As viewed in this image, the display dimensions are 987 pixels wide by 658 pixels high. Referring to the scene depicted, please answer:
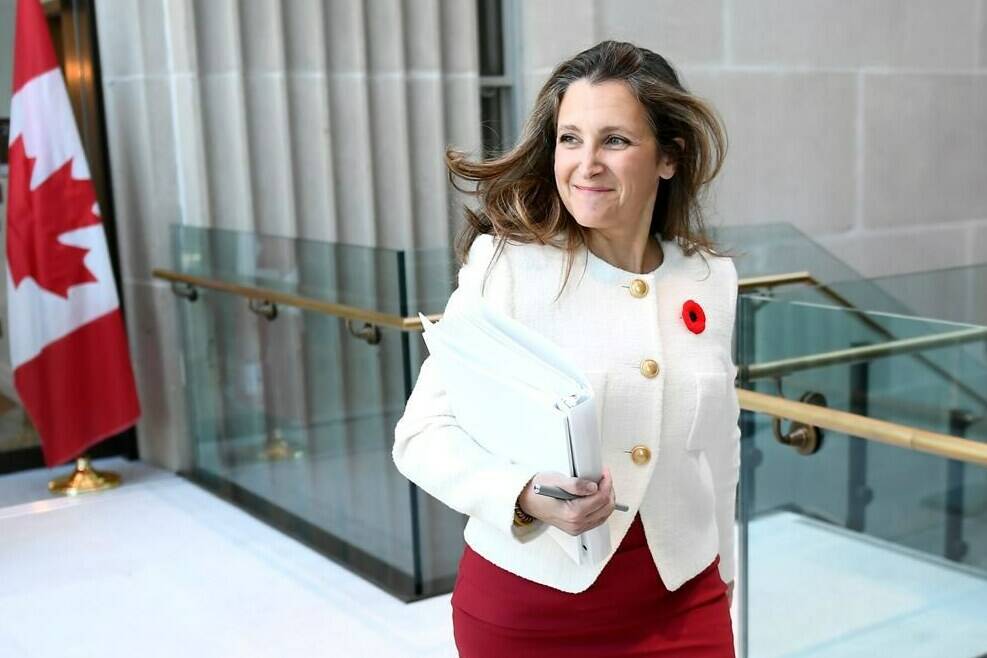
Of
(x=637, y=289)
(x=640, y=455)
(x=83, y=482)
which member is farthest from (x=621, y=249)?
(x=83, y=482)

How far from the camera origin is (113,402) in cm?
544

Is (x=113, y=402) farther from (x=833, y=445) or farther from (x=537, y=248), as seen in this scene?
(x=537, y=248)

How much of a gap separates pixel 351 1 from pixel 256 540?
2.48 meters

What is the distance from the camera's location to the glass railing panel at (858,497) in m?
2.89

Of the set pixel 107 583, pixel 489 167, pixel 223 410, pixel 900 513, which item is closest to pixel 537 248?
pixel 489 167

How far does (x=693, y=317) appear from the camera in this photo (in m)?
1.76

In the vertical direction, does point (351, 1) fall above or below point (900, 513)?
above

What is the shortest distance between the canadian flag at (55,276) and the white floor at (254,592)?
41 cm

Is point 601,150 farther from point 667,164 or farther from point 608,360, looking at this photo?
point 608,360

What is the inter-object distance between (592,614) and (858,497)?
165 centimetres

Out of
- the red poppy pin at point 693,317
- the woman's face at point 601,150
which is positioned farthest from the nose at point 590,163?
→ the red poppy pin at point 693,317

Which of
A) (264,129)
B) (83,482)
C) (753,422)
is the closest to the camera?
(753,422)

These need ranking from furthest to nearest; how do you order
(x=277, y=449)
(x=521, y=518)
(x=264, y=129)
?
(x=264, y=129)
(x=277, y=449)
(x=521, y=518)

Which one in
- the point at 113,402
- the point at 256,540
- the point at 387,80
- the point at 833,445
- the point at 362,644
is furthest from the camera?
the point at 387,80
